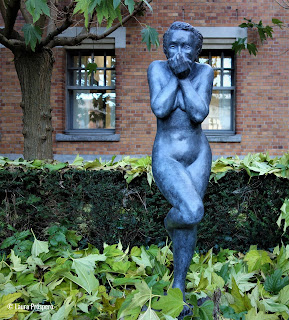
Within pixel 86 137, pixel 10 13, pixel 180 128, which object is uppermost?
pixel 10 13

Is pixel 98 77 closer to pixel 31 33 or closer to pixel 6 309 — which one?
pixel 31 33

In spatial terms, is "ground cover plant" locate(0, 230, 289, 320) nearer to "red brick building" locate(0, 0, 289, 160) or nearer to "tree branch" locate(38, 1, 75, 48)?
"tree branch" locate(38, 1, 75, 48)

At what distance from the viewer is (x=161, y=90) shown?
257 centimetres

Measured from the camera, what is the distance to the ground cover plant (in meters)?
2.42

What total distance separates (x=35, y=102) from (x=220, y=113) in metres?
5.20

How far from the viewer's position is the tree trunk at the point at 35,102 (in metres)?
5.95

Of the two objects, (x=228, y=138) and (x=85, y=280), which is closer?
(x=85, y=280)

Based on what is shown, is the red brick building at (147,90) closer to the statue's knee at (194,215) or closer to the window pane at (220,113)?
the window pane at (220,113)

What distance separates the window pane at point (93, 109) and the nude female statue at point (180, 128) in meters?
6.93

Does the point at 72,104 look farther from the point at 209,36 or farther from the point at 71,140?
the point at 209,36

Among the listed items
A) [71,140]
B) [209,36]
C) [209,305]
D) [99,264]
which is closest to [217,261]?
[99,264]

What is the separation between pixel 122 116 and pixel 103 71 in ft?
4.78

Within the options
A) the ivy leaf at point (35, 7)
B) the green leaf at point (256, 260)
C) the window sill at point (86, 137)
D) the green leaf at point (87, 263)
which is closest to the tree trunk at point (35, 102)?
the ivy leaf at point (35, 7)

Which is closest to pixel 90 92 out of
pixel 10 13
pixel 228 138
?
pixel 228 138
